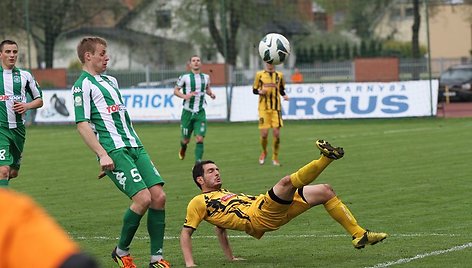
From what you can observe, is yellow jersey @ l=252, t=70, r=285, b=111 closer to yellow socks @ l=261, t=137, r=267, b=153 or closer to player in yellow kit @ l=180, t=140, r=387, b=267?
yellow socks @ l=261, t=137, r=267, b=153

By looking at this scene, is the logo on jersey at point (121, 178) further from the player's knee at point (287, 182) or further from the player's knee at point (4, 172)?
the player's knee at point (4, 172)

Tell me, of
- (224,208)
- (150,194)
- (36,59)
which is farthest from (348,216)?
(36,59)

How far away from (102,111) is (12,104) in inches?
108

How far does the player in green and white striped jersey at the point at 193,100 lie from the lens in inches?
773

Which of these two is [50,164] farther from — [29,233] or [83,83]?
[29,233]

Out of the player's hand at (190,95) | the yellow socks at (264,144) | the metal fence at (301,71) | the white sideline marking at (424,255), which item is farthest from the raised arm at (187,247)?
the metal fence at (301,71)

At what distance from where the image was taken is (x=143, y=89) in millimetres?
31375

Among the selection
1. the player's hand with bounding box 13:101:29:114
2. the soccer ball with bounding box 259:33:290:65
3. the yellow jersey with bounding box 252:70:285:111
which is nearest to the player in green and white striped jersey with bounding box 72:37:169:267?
the player's hand with bounding box 13:101:29:114

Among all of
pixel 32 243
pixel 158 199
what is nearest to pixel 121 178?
pixel 158 199

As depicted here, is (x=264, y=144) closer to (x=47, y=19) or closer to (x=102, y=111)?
(x=102, y=111)

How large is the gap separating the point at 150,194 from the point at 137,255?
1.21 metres

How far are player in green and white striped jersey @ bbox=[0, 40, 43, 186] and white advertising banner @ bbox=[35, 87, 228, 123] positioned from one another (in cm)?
1975

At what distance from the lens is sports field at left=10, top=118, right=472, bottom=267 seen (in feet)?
27.6

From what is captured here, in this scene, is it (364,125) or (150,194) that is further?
(364,125)
